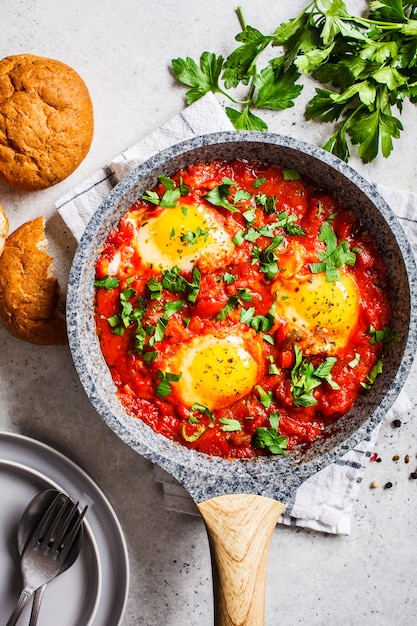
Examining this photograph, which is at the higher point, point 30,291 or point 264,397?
point 30,291

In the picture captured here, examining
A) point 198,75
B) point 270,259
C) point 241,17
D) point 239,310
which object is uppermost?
point 241,17

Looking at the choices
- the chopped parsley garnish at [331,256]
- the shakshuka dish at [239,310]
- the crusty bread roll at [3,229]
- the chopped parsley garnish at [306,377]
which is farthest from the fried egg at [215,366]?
the crusty bread roll at [3,229]

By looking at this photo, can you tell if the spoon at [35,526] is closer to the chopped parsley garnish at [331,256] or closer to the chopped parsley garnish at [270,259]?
the chopped parsley garnish at [270,259]

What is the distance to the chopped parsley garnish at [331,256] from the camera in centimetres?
290

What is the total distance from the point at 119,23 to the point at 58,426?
→ 2.14 meters

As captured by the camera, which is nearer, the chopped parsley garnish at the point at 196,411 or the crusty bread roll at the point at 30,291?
the chopped parsley garnish at the point at 196,411

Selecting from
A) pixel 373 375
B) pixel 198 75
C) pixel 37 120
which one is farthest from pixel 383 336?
pixel 37 120

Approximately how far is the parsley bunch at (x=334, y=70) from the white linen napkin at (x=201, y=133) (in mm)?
162

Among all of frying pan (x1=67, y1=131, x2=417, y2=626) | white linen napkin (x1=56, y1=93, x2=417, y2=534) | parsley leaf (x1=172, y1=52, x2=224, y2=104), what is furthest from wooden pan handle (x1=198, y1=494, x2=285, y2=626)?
parsley leaf (x1=172, y1=52, x2=224, y2=104)

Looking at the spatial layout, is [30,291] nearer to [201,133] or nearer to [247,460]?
[201,133]

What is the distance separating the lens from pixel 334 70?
10.8ft

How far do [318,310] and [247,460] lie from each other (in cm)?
75

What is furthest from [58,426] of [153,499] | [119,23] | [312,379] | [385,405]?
[119,23]

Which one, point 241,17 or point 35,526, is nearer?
point 35,526
